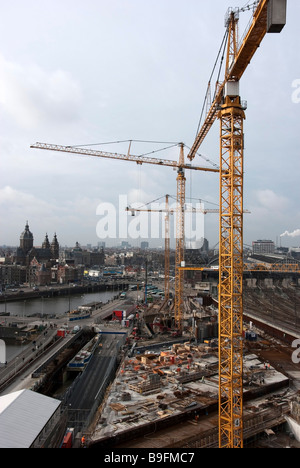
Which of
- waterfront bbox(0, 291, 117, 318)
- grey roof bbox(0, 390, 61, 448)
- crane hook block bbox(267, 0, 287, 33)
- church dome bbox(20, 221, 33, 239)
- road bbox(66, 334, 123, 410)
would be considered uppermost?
crane hook block bbox(267, 0, 287, 33)

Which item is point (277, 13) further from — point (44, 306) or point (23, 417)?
point (44, 306)

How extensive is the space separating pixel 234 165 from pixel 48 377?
8770mm

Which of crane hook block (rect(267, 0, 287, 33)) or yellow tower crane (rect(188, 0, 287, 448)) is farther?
yellow tower crane (rect(188, 0, 287, 448))

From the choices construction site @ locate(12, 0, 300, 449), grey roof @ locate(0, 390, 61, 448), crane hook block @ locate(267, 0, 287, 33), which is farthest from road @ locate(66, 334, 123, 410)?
crane hook block @ locate(267, 0, 287, 33)

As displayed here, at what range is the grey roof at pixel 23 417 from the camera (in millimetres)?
4703

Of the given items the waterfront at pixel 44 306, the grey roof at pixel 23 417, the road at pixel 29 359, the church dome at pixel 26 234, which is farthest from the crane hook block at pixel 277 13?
the church dome at pixel 26 234

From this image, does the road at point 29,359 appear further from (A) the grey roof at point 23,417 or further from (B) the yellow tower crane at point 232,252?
(B) the yellow tower crane at point 232,252

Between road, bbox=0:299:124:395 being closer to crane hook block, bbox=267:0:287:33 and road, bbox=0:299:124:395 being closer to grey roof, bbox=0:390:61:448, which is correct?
grey roof, bbox=0:390:61:448

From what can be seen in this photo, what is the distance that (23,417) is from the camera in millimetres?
5250

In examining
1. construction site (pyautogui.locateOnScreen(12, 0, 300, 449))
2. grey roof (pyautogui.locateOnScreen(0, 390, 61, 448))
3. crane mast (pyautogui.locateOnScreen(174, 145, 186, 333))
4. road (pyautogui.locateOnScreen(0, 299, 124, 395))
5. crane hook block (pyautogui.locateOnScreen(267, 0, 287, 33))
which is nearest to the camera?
crane hook block (pyautogui.locateOnScreen(267, 0, 287, 33))

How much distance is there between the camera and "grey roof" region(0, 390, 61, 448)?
4703mm

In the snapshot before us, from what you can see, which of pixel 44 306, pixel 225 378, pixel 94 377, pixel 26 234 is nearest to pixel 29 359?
pixel 94 377

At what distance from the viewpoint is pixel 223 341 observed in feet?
19.9
